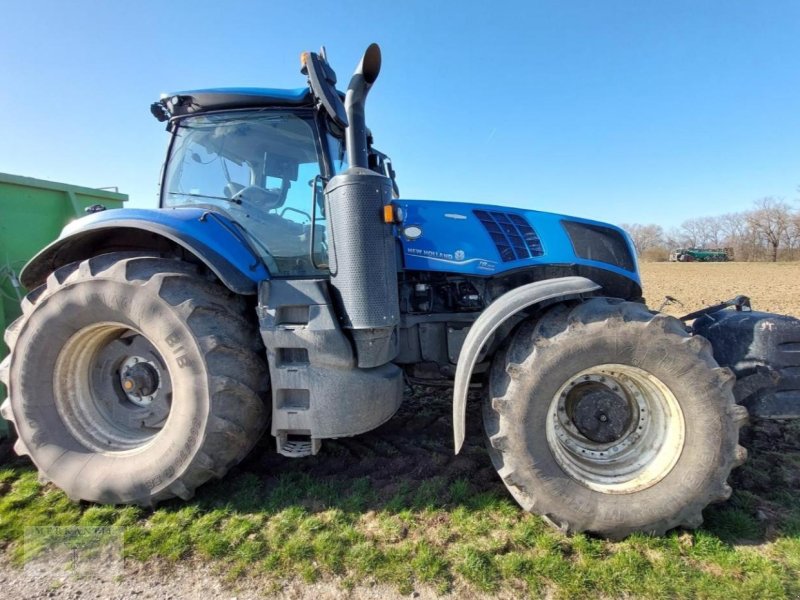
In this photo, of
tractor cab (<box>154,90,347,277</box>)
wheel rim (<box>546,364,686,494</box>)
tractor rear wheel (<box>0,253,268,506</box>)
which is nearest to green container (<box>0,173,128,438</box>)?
tractor rear wheel (<box>0,253,268,506</box>)

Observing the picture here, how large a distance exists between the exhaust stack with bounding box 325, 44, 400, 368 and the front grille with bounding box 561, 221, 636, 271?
1300 mm

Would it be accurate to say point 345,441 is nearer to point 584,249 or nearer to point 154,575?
point 154,575

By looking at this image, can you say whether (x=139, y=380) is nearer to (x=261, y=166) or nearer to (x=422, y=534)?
(x=261, y=166)

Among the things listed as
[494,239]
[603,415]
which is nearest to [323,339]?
[494,239]

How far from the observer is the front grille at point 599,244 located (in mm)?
2900

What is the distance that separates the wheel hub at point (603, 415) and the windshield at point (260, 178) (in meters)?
1.76

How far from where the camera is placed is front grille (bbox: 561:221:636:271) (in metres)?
2.90

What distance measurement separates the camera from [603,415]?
7.88 ft

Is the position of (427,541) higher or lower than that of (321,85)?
lower

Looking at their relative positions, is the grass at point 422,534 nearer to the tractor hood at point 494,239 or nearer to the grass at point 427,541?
the grass at point 427,541

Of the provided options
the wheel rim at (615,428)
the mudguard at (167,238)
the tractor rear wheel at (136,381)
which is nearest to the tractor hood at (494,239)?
the wheel rim at (615,428)

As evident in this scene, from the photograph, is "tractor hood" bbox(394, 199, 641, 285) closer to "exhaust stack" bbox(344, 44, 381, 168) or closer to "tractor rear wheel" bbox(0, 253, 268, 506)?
"exhaust stack" bbox(344, 44, 381, 168)

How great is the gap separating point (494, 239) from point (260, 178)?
1.65m

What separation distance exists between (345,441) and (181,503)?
1140 mm
